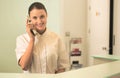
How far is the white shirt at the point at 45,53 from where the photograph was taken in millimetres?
1815

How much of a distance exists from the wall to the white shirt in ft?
6.53

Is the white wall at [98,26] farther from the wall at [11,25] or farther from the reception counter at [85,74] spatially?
the reception counter at [85,74]

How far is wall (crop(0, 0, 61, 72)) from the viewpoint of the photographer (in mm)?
3846

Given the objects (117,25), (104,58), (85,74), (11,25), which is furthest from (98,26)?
(85,74)

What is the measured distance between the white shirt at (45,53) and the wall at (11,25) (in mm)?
1990

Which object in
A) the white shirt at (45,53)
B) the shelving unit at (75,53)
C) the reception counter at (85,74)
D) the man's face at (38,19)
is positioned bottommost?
the shelving unit at (75,53)

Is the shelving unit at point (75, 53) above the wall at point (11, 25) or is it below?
below

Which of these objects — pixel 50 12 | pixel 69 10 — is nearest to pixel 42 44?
pixel 50 12

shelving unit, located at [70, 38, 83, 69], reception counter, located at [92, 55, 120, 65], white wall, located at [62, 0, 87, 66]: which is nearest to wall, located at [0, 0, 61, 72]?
white wall, located at [62, 0, 87, 66]

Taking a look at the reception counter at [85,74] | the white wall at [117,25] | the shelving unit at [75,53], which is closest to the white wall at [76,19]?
the shelving unit at [75,53]

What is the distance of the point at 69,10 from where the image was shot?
4.59 metres

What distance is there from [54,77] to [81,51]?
3450 mm

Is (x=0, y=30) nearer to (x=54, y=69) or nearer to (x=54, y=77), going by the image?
→ (x=54, y=69)

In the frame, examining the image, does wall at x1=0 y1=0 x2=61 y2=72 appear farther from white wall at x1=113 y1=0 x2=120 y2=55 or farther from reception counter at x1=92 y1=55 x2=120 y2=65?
reception counter at x1=92 y1=55 x2=120 y2=65
